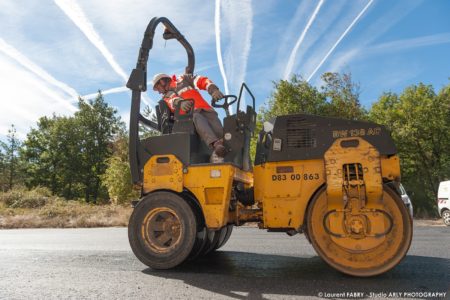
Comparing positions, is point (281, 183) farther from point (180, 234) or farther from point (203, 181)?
point (180, 234)

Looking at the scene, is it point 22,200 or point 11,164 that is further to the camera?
point 11,164

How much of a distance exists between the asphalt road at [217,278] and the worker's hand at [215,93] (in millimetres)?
1976

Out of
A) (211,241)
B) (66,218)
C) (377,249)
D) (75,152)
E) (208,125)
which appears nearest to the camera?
(377,249)

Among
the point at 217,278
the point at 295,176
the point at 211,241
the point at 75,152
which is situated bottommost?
the point at 217,278

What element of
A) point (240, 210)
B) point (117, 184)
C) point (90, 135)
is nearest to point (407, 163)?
point (117, 184)

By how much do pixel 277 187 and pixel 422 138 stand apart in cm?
2867

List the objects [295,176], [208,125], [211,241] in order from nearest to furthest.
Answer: [295,176] < [208,125] < [211,241]

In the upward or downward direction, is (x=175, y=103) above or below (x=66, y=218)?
above

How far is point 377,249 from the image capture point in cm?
356

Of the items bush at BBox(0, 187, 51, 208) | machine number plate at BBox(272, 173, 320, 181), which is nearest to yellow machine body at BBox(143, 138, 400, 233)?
machine number plate at BBox(272, 173, 320, 181)

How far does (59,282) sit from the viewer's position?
3.63m

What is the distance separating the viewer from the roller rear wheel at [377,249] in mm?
3492

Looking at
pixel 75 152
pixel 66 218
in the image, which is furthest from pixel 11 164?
pixel 66 218

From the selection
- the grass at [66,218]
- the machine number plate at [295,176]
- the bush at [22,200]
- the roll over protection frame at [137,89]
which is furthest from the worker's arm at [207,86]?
the bush at [22,200]
